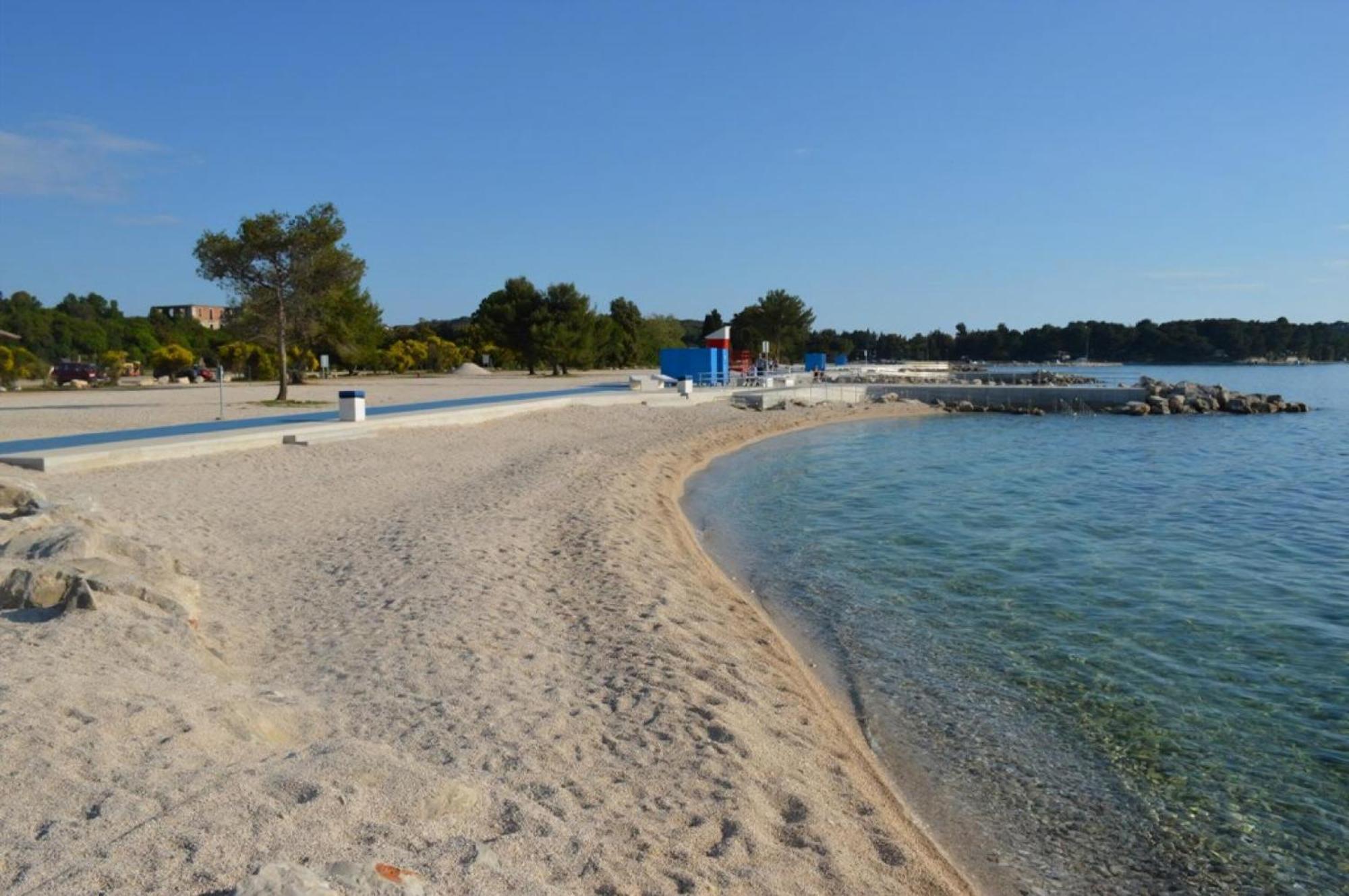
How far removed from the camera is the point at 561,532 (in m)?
11.4

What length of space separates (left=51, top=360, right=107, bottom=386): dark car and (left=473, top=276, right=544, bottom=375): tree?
22510 mm

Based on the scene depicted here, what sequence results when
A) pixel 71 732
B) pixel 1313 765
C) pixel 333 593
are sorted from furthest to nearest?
1. pixel 333 593
2. pixel 1313 765
3. pixel 71 732

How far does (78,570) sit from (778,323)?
8027cm

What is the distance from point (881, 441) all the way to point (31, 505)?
24.6 meters

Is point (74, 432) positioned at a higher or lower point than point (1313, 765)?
higher

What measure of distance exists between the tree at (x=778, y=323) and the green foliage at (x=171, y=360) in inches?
1919

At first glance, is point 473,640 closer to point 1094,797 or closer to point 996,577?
point 1094,797

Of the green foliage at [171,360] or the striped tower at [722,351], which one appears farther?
the green foliage at [171,360]

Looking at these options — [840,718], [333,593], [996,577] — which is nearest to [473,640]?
[333,593]

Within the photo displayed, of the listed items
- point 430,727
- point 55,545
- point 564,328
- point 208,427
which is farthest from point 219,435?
point 564,328

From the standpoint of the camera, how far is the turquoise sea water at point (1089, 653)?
5191 mm

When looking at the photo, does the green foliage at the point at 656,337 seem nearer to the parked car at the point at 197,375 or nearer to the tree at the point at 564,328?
the tree at the point at 564,328

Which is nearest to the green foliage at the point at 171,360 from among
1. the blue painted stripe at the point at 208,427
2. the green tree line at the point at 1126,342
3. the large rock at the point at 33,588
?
the blue painted stripe at the point at 208,427

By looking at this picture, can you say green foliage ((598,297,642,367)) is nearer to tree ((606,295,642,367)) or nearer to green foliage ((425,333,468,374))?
tree ((606,295,642,367))
